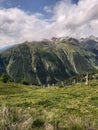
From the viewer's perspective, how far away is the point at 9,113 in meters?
14.6

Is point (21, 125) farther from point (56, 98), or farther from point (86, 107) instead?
point (56, 98)

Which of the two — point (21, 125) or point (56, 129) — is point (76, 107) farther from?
point (21, 125)

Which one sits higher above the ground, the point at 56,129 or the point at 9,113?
the point at 9,113

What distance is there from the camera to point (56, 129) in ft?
47.2

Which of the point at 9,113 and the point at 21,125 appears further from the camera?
the point at 9,113

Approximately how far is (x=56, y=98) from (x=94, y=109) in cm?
884

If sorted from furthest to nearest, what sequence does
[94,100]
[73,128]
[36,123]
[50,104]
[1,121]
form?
[94,100], [50,104], [36,123], [73,128], [1,121]

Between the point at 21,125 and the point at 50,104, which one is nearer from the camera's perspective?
the point at 21,125

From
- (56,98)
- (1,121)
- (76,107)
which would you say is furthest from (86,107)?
(1,121)

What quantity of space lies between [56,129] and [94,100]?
67.4 feet

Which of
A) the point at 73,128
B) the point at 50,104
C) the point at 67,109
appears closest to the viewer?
the point at 73,128

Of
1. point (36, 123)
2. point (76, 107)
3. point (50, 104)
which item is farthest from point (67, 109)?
point (36, 123)

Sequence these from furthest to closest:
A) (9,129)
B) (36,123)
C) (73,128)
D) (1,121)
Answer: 1. (36,123)
2. (73,128)
3. (1,121)
4. (9,129)

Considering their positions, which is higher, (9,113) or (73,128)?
(9,113)
